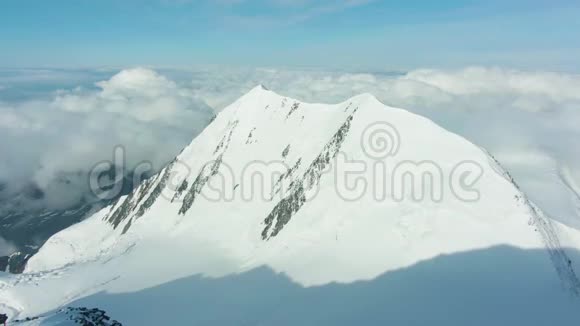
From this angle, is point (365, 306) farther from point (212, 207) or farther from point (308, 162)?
point (212, 207)

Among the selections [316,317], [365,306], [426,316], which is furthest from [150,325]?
[426,316]

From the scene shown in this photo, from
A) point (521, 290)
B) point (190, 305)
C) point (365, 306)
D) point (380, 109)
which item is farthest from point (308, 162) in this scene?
point (521, 290)

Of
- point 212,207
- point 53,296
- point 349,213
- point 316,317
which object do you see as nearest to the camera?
point 316,317

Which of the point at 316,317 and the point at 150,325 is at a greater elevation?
the point at 316,317

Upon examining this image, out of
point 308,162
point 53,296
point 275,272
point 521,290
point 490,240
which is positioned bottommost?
point 53,296

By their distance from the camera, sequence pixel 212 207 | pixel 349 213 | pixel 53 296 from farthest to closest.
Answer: pixel 212 207
pixel 53 296
pixel 349 213

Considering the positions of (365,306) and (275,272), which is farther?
(275,272)
